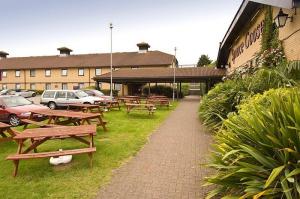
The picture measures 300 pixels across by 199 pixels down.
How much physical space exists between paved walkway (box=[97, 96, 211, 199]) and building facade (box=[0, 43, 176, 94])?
3772 centimetres

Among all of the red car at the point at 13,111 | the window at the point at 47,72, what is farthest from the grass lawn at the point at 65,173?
the window at the point at 47,72

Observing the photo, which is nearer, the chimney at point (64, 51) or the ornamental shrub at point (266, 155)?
the ornamental shrub at point (266, 155)

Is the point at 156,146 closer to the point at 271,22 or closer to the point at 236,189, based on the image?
the point at 236,189

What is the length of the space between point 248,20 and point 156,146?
425 inches

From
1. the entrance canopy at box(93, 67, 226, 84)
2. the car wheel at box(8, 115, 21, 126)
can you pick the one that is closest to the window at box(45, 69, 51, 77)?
the entrance canopy at box(93, 67, 226, 84)

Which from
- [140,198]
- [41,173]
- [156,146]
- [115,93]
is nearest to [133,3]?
[156,146]

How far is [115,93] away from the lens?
40.9 metres

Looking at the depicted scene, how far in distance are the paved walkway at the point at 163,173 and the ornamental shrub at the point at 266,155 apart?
964 mm

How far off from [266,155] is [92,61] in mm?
49637

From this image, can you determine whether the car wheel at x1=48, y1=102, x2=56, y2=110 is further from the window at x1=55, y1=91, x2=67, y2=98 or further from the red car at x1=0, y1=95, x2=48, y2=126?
the red car at x1=0, y1=95, x2=48, y2=126

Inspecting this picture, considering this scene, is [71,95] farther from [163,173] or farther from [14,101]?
[163,173]

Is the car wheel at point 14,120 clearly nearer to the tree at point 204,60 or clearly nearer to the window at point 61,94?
the window at point 61,94

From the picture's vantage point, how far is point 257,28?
49.6 ft

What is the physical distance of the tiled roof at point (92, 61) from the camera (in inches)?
1900
